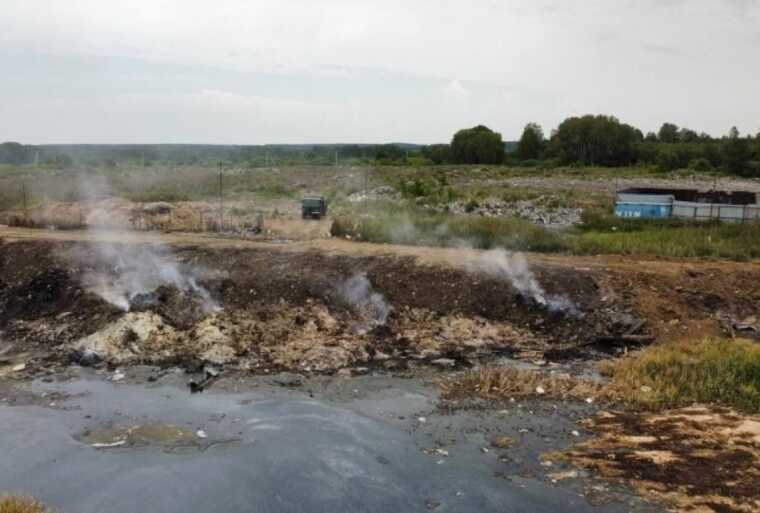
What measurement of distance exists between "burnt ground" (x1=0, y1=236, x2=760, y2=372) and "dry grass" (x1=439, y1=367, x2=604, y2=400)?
119 cm

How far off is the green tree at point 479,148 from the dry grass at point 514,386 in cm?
5364

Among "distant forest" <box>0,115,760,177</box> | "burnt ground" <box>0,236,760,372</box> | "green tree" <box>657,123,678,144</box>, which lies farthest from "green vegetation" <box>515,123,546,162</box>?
"burnt ground" <box>0,236,760,372</box>

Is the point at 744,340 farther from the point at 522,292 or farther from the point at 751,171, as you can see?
the point at 751,171

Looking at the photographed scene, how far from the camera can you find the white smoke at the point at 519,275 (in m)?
14.5

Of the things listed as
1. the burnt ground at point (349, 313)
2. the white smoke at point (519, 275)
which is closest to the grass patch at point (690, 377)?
the burnt ground at point (349, 313)

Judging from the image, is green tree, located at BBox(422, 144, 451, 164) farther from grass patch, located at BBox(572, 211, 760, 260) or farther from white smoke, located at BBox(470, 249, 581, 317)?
white smoke, located at BBox(470, 249, 581, 317)

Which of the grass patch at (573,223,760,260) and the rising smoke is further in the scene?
the grass patch at (573,223,760,260)

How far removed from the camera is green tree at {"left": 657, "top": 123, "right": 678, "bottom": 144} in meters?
87.5

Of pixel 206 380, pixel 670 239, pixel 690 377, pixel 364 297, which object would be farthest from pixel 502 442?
pixel 670 239

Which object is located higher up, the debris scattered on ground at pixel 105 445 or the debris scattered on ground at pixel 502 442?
the debris scattered on ground at pixel 502 442

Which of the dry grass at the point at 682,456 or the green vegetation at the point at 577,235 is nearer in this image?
the dry grass at the point at 682,456

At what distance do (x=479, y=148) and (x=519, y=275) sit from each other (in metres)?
49.7

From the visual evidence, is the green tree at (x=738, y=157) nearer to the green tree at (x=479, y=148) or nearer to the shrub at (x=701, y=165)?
the shrub at (x=701, y=165)

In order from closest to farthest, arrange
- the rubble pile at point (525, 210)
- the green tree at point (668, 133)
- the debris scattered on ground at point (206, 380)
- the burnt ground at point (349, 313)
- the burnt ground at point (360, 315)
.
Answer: the debris scattered on ground at point (206, 380), the burnt ground at point (360, 315), the burnt ground at point (349, 313), the rubble pile at point (525, 210), the green tree at point (668, 133)
